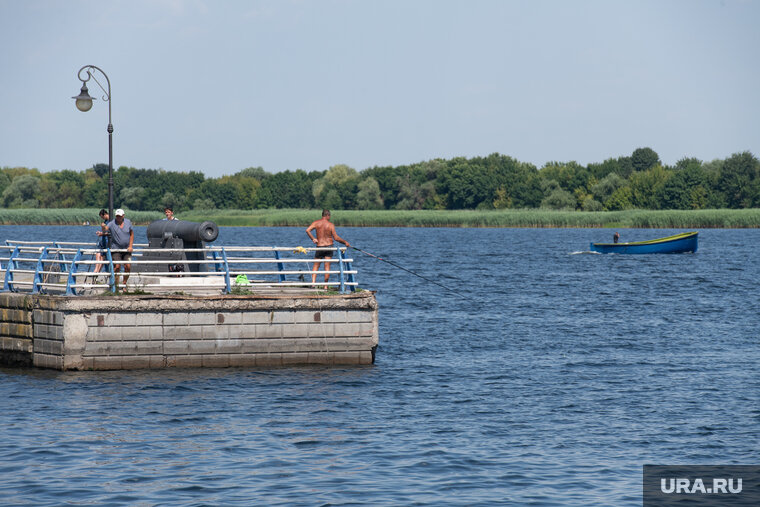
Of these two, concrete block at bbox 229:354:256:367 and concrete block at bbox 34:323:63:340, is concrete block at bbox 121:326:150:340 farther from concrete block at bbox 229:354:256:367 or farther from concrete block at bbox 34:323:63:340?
concrete block at bbox 229:354:256:367

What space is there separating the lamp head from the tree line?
4802 inches

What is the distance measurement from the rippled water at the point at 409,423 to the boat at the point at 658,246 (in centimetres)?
4426

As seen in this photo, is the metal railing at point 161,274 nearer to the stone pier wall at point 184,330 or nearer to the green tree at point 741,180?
the stone pier wall at point 184,330

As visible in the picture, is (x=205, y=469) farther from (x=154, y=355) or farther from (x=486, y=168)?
(x=486, y=168)

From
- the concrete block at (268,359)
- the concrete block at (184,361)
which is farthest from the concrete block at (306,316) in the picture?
the concrete block at (184,361)

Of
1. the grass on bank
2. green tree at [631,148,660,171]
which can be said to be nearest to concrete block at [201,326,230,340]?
the grass on bank

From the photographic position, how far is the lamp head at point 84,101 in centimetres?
2328

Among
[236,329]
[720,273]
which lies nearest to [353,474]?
[236,329]

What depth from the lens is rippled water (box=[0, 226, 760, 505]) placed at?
43.3 feet

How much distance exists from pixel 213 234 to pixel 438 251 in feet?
189

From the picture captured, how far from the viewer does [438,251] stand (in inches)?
3120

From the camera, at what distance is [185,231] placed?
2227 centimetres

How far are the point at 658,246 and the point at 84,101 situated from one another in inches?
2282

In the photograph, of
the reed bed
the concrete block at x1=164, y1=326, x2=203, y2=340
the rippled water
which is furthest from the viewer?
the reed bed
